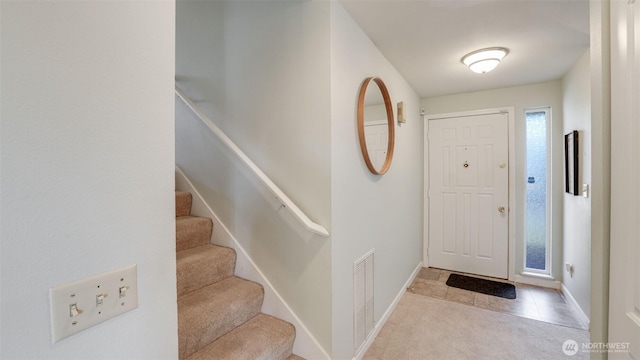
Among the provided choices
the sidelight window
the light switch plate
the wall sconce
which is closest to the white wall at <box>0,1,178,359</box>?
the light switch plate

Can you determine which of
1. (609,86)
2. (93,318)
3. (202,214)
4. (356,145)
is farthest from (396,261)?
(93,318)

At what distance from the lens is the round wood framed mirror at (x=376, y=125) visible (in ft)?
6.11

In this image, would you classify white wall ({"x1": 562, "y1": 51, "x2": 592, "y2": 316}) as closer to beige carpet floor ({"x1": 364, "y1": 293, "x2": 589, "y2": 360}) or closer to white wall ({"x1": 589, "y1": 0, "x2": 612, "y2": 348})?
beige carpet floor ({"x1": 364, "y1": 293, "x2": 589, "y2": 360})

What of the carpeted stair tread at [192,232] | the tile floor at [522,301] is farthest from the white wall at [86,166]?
the tile floor at [522,301]

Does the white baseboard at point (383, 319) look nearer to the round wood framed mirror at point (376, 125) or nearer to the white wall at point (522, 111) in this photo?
the round wood framed mirror at point (376, 125)

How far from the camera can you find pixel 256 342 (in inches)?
58.7

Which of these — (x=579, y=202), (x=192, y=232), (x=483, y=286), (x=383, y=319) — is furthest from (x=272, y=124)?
(x=483, y=286)

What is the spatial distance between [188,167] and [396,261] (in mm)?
2135

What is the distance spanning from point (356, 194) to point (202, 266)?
3.67 ft

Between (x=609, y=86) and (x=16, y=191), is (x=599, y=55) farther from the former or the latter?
(x=16, y=191)

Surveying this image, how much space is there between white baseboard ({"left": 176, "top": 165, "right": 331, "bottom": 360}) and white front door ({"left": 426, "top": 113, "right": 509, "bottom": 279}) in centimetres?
256

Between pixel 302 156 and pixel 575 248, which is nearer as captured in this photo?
pixel 302 156

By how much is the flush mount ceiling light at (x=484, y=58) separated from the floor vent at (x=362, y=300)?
Answer: 6.08 feet

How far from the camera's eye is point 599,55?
99 cm
